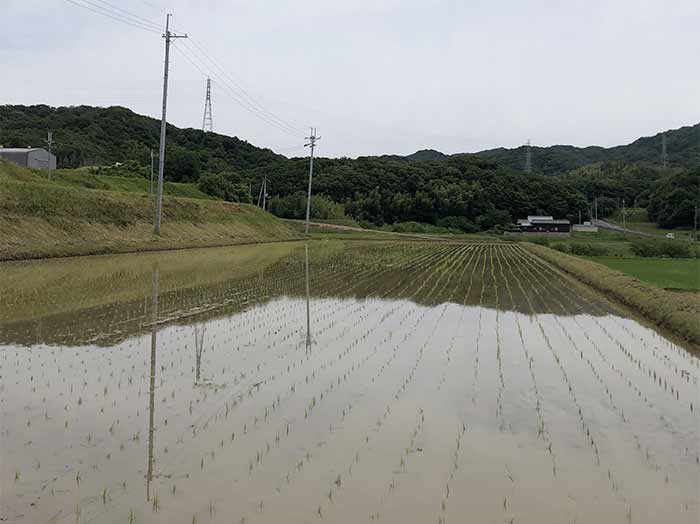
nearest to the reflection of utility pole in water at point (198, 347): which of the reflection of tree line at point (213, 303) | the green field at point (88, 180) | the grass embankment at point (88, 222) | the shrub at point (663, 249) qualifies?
the reflection of tree line at point (213, 303)

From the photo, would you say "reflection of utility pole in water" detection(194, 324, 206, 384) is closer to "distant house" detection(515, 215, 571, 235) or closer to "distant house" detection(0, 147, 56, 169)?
"distant house" detection(0, 147, 56, 169)

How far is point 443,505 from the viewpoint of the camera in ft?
10.0

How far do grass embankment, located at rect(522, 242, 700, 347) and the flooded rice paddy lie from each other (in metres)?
0.52

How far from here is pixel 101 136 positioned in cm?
5872

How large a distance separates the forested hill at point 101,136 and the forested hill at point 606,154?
129ft

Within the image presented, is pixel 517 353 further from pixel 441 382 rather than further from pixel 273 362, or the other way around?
pixel 273 362

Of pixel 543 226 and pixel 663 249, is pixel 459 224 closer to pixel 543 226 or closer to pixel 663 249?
pixel 543 226

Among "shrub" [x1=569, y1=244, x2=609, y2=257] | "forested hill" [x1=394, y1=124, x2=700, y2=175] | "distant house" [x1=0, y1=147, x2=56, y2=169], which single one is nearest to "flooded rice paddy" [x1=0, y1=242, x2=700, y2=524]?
"shrub" [x1=569, y1=244, x2=609, y2=257]

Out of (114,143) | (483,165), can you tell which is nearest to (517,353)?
(114,143)

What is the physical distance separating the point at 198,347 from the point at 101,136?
194 feet

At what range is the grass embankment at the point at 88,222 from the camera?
17234mm

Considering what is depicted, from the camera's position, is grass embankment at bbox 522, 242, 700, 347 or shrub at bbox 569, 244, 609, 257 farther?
shrub at bbox 569, 244, 609, 257

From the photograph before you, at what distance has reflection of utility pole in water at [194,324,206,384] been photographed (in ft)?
18.1

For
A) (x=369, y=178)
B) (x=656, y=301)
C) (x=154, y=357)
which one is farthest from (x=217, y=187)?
(x=154, y=357)
